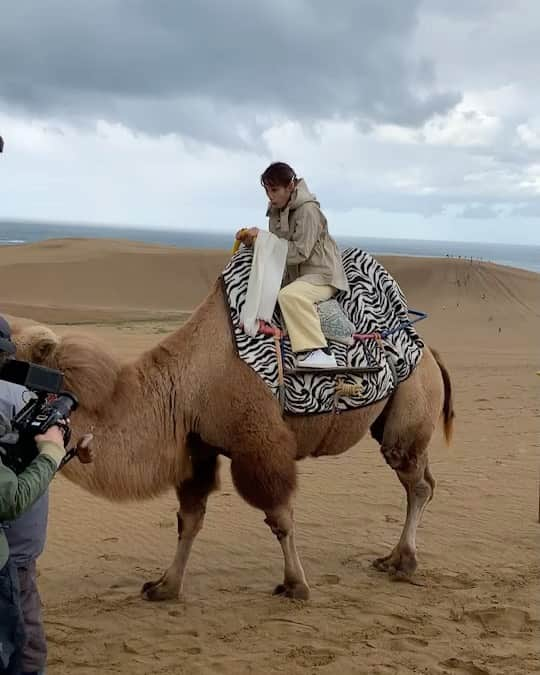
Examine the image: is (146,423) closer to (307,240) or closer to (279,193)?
(307,240)

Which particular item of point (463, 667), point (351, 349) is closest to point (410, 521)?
point (351, 349)

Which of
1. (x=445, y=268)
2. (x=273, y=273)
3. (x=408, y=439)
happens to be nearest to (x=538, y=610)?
(x=408, y=439)

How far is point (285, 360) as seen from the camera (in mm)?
4945

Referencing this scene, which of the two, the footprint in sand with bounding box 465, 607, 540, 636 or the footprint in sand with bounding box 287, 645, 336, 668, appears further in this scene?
the footprint in sand with bounding box 465, 607, 540, 636

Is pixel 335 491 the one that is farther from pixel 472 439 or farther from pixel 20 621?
pixel 20 621

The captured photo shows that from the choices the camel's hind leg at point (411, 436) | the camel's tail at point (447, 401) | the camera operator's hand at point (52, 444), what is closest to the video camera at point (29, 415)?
the camera operator's hand at point (52, 444)

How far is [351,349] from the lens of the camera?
5273mm

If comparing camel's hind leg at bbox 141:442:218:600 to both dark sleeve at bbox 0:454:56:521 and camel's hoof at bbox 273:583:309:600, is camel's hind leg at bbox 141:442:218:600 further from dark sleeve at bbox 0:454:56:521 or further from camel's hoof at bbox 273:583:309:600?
dark sleeve at bbox 0:454:56:521

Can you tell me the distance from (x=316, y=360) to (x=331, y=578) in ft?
5.32

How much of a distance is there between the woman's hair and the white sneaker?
1094 millimetres

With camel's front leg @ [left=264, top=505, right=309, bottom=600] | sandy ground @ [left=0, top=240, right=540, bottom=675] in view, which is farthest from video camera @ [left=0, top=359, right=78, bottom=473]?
camel's front leg @ [left=264, top=505, right=309, bottom=600]

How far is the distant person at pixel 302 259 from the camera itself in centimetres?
504

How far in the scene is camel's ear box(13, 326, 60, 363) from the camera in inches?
157

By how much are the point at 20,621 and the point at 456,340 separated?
22.5 meters
